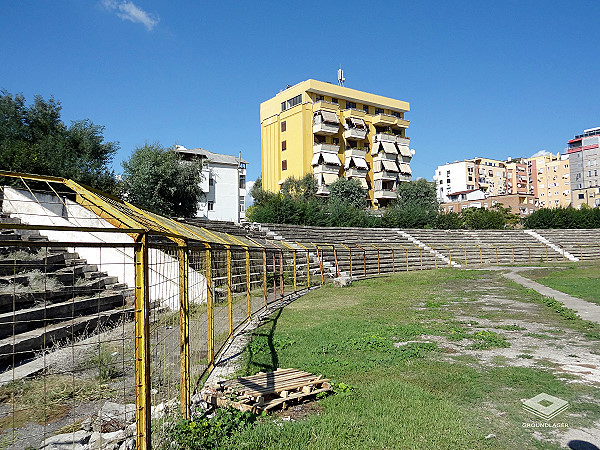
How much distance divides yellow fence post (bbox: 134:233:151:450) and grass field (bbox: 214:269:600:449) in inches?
36.7

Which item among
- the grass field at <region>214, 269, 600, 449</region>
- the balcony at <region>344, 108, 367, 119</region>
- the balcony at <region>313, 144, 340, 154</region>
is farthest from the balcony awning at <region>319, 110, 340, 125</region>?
the grass field at <region>214, 269, 600, 449</region>

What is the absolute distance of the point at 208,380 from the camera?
5.61 meters

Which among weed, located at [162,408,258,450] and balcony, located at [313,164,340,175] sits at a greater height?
balcony, located at [313,164,340,175]

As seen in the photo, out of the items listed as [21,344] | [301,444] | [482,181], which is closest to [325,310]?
[21,344]

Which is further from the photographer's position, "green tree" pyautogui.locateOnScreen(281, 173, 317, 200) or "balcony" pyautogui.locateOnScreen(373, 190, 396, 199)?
"balcony" pyautogui.locateOnScreen(373, 190, 396, 199)

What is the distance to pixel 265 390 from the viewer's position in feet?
15.5

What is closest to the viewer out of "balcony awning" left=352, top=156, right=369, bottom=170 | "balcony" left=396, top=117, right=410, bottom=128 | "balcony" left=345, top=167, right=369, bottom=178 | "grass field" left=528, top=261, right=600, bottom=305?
"grass field" left=528, top=261, right=600, bottom=305

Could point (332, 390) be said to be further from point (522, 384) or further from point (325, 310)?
point (325, 310)

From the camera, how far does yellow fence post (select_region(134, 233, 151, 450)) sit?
3.09m

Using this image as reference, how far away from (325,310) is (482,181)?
10353 cm

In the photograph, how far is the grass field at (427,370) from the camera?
3875 millimetres

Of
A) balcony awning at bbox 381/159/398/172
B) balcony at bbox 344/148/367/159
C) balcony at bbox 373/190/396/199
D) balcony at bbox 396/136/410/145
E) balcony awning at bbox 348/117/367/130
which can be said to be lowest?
balcony at bbox 373/190/396/199

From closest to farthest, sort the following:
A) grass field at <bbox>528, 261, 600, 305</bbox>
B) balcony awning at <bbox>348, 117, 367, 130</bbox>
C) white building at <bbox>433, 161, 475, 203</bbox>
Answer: grass field at <bbox>528, 261, 600, 305</bbox> → balcony awning at <bbox>348, 117, 367, 130</bbox> → white building at <bbox>433, 161, 475, 203</bbox>

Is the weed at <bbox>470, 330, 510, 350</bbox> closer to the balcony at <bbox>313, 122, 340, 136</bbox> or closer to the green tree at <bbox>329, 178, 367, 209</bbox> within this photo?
the green tree at <bbox>329, 178, 367, 209</bbox>
